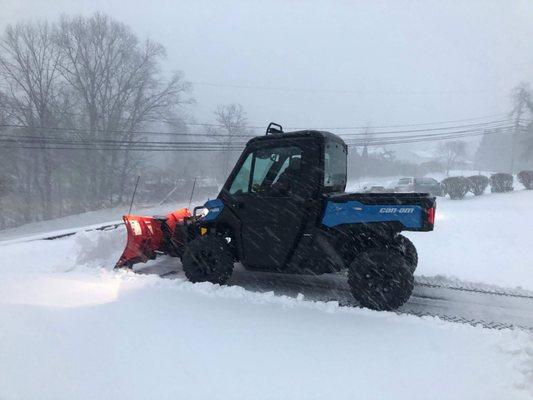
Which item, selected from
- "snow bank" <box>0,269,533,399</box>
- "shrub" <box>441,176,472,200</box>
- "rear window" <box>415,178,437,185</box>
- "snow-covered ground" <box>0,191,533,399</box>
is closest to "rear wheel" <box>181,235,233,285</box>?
"snow-covered ground" <box>0,191,533,399</box>

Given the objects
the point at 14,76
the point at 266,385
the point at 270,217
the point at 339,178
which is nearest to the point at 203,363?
the point at 266,385

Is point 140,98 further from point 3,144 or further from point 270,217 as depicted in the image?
point 270,217

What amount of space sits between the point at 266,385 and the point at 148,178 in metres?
41.4

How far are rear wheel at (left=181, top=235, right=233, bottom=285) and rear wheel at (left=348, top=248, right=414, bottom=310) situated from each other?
71.0 inches

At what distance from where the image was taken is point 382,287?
4.88 m

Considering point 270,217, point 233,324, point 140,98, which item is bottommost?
point 233,324

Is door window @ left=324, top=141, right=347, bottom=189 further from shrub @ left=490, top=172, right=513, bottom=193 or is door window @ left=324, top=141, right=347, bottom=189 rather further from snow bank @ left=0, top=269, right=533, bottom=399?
shrub @ left=490, top=172, right=513, bottom=193

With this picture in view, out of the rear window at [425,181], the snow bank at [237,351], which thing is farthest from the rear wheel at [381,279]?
the rear window at [425,181]

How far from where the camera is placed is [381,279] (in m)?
4.88

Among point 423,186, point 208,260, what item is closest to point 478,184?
point 423,186

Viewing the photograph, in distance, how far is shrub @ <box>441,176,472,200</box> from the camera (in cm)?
2010

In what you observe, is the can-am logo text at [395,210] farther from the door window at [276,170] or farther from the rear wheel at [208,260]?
the rear wheel at [208,260]

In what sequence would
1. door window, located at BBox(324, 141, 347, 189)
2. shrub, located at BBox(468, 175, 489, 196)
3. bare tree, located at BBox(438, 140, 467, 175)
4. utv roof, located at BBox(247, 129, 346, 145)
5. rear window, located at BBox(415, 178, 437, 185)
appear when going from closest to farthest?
utv roof, located at BBox(247, 129, 346, 145) → door window, located at BBox(324, 141, 347, 189) → shrub, located at BBox(468, 175, 489, 196) → rear window, located at BBox(415, 178, 437, 185) → bare tree, located at BBox(438, 140, 467, 175)

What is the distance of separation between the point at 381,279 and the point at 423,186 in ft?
67.9
